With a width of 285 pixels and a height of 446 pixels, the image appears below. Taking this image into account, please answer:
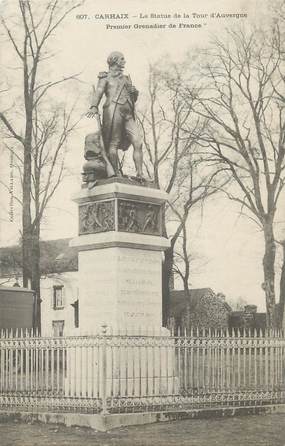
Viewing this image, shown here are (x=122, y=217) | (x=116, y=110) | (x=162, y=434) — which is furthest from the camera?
(x=116, y=110)

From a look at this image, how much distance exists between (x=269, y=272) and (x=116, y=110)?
452 inches

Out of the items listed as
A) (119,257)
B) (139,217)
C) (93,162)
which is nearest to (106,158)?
(93,162)

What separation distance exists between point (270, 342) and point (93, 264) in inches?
134

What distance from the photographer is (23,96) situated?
26.6m

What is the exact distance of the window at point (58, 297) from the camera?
2589 inches

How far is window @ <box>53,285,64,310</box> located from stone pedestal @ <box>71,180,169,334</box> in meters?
52.7

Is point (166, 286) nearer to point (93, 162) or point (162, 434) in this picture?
point (93, 162)

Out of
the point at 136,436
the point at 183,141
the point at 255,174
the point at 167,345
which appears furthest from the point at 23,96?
the point at 136,436

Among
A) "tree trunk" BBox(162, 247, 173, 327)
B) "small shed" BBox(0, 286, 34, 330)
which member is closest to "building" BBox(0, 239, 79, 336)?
"tree trunk" BBox(162, 247, 173, 327)

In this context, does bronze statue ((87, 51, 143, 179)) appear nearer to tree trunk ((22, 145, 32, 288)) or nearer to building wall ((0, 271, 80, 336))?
tree trunk ((22, 145, 32, 288))

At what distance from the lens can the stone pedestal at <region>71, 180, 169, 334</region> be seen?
13023 mm

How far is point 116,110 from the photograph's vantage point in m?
13.9

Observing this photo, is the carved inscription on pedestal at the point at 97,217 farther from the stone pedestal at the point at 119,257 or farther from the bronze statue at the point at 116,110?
the bronze statue at the point at 116,110

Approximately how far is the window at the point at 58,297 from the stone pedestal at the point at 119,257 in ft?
173
